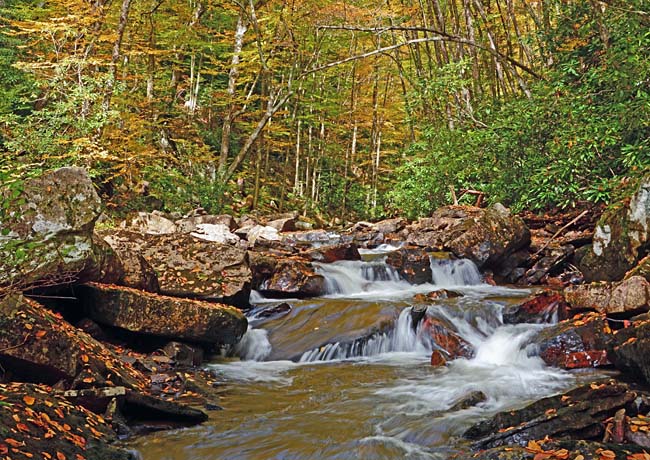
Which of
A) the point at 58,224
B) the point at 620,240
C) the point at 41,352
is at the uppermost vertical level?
the point at 58,224

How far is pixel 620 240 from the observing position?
7953 mm

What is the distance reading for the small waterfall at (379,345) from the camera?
695cm

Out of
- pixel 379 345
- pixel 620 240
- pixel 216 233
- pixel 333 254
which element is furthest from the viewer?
pixel 216 233

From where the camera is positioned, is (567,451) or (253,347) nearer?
(567,451)

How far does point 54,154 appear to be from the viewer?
36.0 feet

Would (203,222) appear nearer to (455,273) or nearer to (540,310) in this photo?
(455,273)

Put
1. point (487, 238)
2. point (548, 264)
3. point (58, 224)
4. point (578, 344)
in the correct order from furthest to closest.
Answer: point (487, 238), point (548, 264), point (578, 344), point (58, 224)

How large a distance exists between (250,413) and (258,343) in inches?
89.4

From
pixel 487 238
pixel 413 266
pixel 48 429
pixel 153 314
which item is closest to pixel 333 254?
pixel 413 266

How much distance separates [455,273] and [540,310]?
3.18 metres

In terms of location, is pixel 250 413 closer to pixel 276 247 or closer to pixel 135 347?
pixel 135 347

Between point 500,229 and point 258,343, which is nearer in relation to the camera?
point 258,343

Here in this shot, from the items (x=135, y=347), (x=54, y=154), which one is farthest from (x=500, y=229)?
(x=54, y=154)

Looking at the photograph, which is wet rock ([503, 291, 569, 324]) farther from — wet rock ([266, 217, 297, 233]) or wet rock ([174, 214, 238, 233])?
wet rock ([266, 217, 297, 233])
